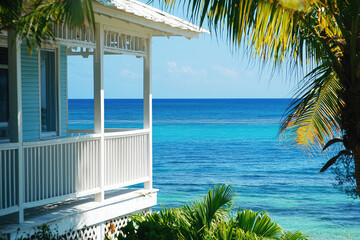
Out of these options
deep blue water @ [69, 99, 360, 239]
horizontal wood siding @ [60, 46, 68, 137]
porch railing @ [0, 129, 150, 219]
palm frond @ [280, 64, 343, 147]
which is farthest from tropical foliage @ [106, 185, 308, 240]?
horizontal wood siding @ [60, 46, 68, 137]

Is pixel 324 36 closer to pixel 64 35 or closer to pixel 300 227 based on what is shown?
pixel 64 35

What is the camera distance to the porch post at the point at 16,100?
8.50 m

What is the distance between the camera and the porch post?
8500 millimetres

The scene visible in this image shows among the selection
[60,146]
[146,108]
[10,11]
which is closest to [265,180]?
[146,108]

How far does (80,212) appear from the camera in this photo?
33.4 feet

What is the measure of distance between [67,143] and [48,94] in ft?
7.76

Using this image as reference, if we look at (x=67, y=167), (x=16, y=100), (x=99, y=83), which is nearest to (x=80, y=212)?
(x=67, y=167)

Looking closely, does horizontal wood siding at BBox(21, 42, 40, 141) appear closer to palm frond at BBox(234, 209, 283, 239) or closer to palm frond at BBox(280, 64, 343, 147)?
palm frond at BBox(234, 209, 283, 239)

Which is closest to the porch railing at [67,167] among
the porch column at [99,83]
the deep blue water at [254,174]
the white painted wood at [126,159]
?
the white painted wood at [126,159]

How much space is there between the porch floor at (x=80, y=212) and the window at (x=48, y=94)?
173 centimetres

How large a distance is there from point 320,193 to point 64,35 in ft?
101

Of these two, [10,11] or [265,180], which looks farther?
[265,180]

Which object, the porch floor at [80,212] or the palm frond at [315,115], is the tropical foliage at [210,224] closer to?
the porch floor at [80,212]

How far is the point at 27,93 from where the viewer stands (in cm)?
1129
